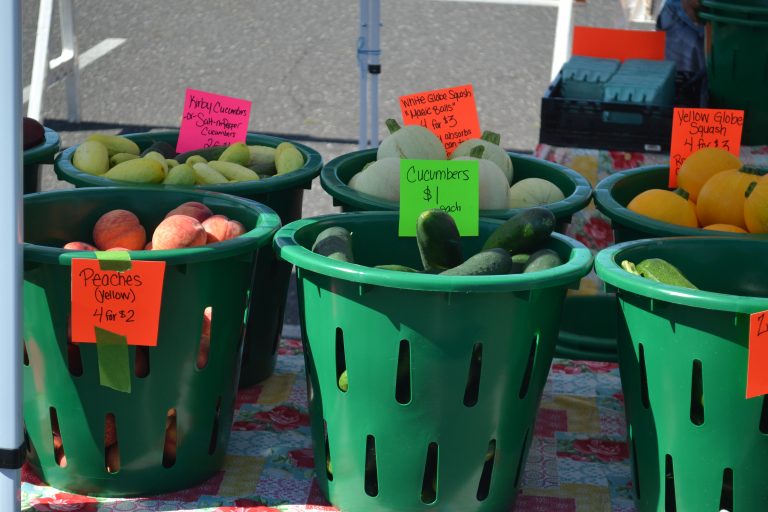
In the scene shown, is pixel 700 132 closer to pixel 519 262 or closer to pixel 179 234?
pixel 519 262

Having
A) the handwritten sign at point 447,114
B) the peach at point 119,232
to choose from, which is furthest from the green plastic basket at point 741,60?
the peach at point 119,232

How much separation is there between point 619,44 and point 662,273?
1.61 m

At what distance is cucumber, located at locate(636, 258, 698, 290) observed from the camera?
1.49 meters

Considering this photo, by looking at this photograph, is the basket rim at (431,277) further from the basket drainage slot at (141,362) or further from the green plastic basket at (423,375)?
the basket drainage slot at (141,362)

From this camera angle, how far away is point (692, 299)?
137 centimetres

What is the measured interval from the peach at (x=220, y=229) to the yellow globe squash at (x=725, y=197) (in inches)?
34.0

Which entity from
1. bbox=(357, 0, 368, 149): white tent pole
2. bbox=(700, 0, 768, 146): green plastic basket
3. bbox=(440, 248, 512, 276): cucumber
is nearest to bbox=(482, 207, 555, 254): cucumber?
bbox=(440, 248, 512, 276): cucumber

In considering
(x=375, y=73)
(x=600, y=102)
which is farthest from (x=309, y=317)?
(x=375, y=73)

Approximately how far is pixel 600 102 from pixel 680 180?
40cm

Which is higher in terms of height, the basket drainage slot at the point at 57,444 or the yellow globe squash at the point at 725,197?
the yellow globe squash at the point at 725,197

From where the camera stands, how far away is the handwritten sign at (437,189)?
173 cm

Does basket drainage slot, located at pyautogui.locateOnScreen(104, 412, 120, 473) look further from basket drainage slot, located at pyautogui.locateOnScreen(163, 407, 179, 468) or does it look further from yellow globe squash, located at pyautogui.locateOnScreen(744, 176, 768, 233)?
yellow globe squash, located at pyautogui.locateOnScreen(744, 176, 768, 233)

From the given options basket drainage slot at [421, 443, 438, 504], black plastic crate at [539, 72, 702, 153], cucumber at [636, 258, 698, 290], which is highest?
black plastic crate at [539, 72, 702, 153]

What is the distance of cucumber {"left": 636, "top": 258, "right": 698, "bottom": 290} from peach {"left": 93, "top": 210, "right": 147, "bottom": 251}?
810 mm
